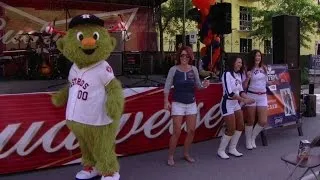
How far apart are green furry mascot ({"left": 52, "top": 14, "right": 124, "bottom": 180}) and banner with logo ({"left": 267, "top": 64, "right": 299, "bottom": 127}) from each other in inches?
157

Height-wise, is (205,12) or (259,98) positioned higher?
(205,12)

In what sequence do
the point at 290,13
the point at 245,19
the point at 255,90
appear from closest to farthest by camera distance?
the point at 255,90 < the point at 290,13 < the point at 245,19

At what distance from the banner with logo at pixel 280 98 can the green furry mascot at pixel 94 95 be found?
399cm

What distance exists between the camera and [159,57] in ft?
61.3

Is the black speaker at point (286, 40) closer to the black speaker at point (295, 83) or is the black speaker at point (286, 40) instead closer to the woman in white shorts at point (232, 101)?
the black speaker at point (295, 83)

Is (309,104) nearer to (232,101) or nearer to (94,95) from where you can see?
(232,101)

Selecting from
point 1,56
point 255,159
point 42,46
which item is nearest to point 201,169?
point 255,159

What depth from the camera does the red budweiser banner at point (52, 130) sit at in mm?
6302

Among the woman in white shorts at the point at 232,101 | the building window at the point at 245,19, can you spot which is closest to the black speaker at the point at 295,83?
the woman in white shorts at the point at 232,101

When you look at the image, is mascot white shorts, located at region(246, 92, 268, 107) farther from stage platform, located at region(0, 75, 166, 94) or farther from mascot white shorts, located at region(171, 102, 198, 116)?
stage platform, located at region(0, 75, 166, 94)

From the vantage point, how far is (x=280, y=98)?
29.8ft

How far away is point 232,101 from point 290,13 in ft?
70.9

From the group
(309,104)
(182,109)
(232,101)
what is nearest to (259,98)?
(232,101)

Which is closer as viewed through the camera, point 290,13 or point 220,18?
point 220,18
